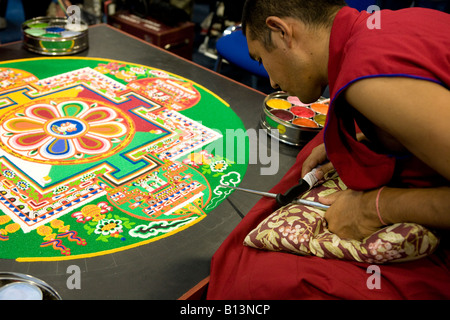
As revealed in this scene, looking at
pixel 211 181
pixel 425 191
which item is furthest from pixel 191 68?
pixel 425 191

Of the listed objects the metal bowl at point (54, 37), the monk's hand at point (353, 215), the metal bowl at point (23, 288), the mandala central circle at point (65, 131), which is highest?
the metal bowl at point (54, 37)

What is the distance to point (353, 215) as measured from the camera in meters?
1.02

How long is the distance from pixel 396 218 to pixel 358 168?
14 cm

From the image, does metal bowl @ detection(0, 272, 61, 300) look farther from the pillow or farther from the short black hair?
the short black hair

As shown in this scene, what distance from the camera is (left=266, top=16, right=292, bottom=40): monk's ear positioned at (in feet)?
3.36

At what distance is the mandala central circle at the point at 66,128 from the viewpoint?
4.93ft

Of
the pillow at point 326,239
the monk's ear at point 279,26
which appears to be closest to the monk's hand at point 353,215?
the pillow at point 326,239

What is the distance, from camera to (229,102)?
1814 mm

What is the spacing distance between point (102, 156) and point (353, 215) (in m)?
0.82

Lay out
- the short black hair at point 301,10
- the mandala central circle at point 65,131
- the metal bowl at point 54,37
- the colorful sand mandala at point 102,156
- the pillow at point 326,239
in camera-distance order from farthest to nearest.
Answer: the metal bowl at point 54,37 < the mandala central circle at point 65,131 < the colorful sand mandala at point 102,156 < the short black hair at point 301,10 < the pillow at point 326,239

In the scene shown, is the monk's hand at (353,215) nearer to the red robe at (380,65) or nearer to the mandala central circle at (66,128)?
the red robe at (380,65)

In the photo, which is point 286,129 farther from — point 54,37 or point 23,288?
point 54,37

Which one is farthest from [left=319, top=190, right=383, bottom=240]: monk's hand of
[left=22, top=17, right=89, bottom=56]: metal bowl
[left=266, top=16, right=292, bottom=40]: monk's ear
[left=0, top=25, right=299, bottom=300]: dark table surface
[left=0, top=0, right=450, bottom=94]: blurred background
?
[left=0, top=0, right=450, bottom=94]: blurred background

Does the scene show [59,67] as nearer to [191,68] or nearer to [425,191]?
[191,68]
